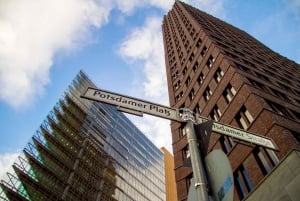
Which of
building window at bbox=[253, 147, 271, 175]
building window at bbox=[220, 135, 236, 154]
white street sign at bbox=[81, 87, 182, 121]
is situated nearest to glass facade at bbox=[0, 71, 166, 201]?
building window at bbox=[220, 135, 236, 154]

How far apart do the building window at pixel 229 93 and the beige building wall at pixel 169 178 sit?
1946 inches

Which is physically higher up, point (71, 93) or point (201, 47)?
point (71, 93)

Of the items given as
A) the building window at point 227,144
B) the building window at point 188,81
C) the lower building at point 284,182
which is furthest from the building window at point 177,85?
the lower building at point 284,182

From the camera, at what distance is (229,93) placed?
64.3 ft

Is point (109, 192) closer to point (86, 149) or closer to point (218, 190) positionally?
point (86, 149)

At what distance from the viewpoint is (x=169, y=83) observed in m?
34.1

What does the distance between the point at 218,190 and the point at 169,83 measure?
30633 mm

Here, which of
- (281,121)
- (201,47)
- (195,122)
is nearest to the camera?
(195,122)

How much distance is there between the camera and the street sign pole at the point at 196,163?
3.73m

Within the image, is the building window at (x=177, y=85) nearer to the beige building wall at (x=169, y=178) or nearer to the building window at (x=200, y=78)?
the building window at (x=200, y=78)

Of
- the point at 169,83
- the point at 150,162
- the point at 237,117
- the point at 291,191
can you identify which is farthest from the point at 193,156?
the point at 150,162

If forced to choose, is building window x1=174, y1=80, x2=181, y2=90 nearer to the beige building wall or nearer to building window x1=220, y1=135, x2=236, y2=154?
building window x1=220, y1=135, x2=236, y2=154

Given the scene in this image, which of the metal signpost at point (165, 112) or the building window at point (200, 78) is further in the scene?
the building window at point (200, 78)

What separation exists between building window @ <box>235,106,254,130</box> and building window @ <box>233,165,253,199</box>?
2.42 metres
